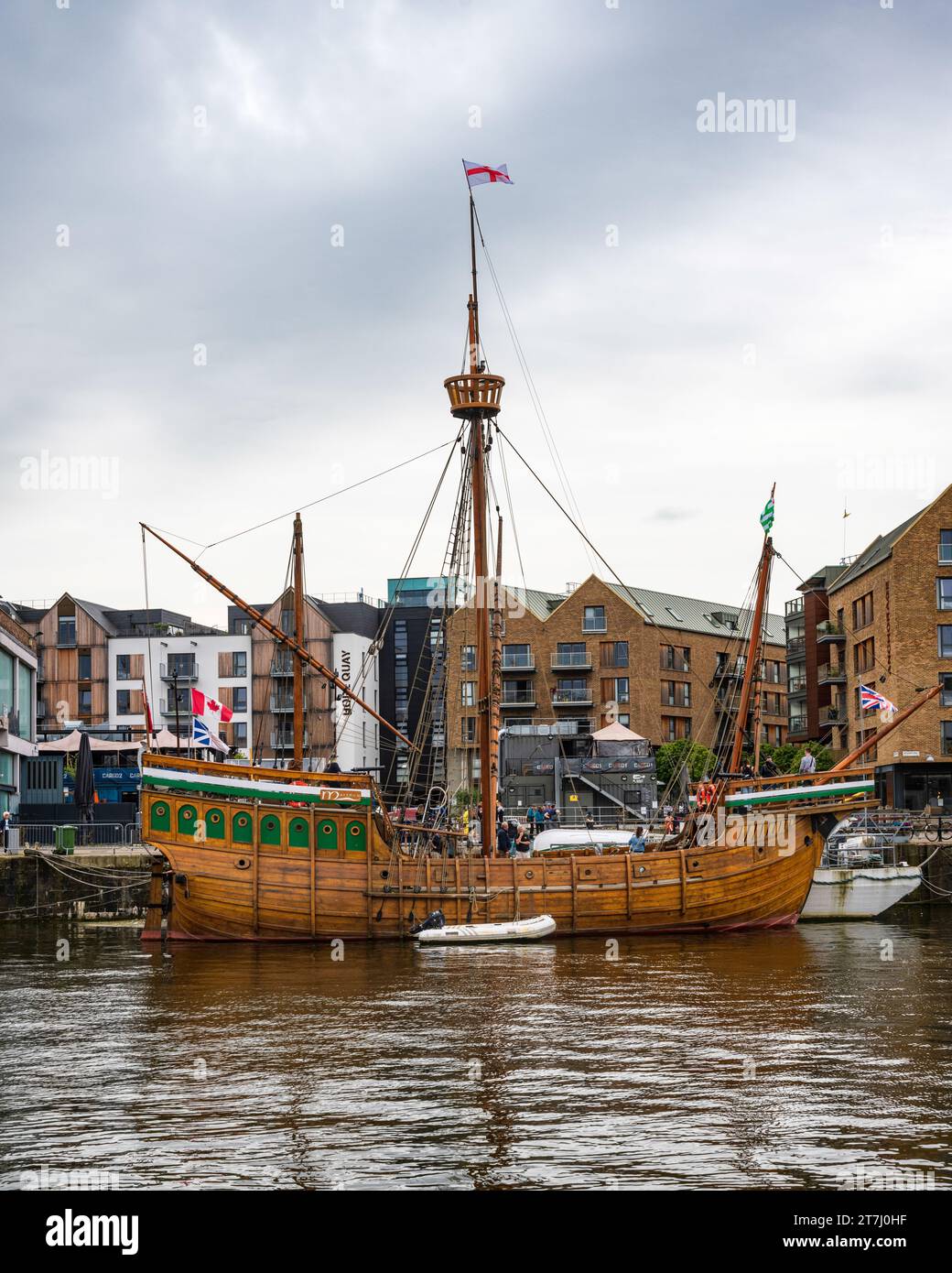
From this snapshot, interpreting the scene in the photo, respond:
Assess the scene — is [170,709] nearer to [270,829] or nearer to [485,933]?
[270,829]

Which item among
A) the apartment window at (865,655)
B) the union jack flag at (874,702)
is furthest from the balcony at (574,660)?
the union jack flag at (874,702)

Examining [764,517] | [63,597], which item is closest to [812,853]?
[764,517]

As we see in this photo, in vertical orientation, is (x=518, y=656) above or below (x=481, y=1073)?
above

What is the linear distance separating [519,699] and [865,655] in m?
29.2

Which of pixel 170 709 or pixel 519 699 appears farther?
pixel 170 709

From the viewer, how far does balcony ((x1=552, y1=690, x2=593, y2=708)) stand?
99.1 metres

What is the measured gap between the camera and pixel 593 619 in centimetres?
10088

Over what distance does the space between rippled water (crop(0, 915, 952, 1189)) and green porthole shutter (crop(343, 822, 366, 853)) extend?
8.36 metres

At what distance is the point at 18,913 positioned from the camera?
50156mm

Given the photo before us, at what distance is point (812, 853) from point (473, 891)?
11449 millimetres

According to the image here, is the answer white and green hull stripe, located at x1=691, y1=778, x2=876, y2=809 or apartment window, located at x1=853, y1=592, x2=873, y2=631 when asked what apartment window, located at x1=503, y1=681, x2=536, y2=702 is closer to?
apartment window, located at x1=853, y1=592, x2=873, y2=631

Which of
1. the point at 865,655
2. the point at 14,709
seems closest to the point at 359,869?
the point at 14,709

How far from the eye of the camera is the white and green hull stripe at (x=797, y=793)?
43.5 m
